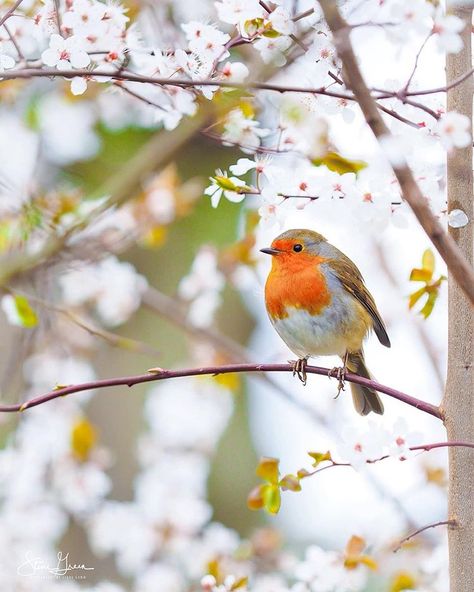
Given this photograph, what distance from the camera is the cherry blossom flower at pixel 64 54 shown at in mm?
1937

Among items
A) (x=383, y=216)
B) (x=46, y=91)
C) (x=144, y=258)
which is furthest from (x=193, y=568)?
(x=144, y=258)

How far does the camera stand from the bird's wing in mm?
3248

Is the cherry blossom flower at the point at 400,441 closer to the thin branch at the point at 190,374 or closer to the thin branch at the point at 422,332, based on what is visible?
the thin branch at the point at 190,374

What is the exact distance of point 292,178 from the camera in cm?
202

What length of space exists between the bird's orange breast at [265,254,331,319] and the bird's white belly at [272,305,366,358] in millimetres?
23

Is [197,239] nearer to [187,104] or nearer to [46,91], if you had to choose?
[46,91]

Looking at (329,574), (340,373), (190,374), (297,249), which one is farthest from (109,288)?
(190,374)

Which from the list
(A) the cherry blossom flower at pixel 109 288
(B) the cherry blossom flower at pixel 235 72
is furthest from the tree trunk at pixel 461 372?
(A) the cherry blossom flower at pixel 109 288

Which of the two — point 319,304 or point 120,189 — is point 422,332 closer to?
point 319,304

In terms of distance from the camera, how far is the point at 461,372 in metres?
1.78

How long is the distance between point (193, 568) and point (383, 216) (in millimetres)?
2593

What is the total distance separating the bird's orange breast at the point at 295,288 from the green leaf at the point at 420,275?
3.23ft

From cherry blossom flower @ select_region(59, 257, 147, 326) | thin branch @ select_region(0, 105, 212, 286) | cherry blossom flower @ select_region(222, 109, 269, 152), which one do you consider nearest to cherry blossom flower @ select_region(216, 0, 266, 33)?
cherry blossom flower @ select_region(222, 109, 269, 152)
